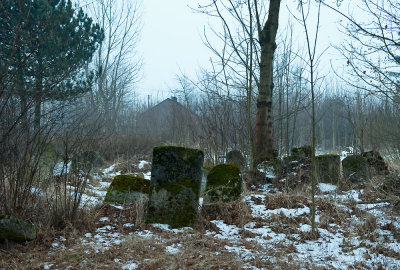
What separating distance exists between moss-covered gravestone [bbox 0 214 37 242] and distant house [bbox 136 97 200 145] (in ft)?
19.4

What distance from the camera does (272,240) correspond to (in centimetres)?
402

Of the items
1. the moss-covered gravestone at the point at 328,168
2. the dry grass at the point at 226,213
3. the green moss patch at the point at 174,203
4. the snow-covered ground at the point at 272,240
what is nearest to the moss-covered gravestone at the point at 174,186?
the green moss patch at the point at 174,203

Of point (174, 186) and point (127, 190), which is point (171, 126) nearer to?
point (127, 190)

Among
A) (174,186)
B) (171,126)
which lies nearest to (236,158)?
(174,186)

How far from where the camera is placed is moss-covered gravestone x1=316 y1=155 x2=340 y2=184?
7426 millimetres

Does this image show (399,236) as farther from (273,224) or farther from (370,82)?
(370,82)

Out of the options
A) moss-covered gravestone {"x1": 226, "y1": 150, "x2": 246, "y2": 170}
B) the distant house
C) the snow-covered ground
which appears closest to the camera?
the snow-covered ground

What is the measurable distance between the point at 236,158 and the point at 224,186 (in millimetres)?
3042

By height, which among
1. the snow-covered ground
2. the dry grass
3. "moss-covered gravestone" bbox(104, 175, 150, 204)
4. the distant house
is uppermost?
the distant house

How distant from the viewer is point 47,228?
382 cm

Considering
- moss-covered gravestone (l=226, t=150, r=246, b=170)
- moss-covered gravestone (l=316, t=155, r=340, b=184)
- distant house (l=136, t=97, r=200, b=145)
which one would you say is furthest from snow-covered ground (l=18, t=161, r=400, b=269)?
distant house (l=136, t=97, r=200, b=145)

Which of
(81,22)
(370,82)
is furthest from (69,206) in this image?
(81,22)

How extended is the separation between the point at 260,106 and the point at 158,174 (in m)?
4.60

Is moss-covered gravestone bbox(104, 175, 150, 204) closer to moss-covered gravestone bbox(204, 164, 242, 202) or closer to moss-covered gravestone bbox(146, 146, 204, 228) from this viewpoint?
moss-covered gravestone bbox(146, 146, 204, 228)
